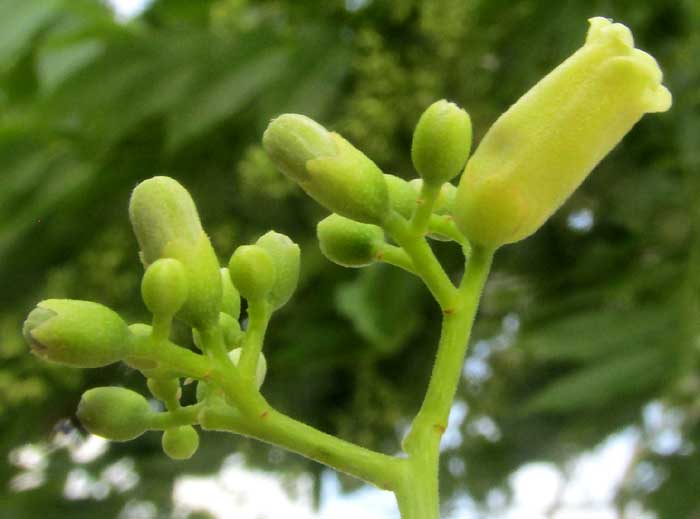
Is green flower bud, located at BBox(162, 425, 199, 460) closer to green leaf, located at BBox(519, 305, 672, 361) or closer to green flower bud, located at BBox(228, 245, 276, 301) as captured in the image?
green flower bud, located at BBox(228, 245, 276, 301)

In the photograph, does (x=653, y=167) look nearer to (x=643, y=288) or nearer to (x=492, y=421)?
(x=643, y=288)

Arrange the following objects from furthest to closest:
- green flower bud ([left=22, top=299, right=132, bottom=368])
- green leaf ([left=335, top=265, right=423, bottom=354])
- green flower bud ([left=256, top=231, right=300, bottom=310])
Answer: green leaf ([left=335, top=265, right=423, bottom=354]) < green flower bud ([left=256, top=231, right=300, bottom=310]) < green flower bud ([left=22, top=299, right=132, bottom=368])

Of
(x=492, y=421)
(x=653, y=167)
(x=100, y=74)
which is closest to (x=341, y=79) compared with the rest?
(x=100, y=74)

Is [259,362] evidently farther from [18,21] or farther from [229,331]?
[18,21]

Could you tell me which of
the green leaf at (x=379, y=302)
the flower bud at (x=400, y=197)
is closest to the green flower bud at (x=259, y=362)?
the flower bud at (x=400, y=197)

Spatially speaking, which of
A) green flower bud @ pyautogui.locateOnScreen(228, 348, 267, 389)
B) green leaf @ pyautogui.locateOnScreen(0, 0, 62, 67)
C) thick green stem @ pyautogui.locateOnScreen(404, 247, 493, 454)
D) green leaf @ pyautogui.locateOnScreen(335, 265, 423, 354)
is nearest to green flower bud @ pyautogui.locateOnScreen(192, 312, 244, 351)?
green flower bud @ pyautogui.locateOnScreen(228, 348, 267, 389)

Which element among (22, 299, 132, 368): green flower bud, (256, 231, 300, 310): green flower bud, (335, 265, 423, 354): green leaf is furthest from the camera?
(335, 265, 423, 354): green leaf

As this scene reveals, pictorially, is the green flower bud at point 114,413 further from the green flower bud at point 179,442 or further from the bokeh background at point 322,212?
the bokeh background at point 322,212
